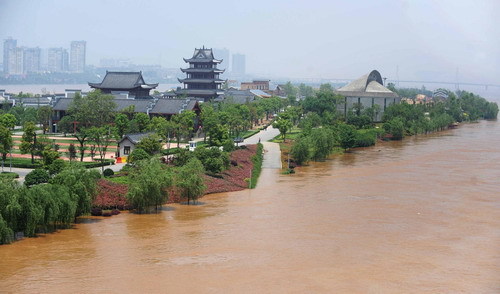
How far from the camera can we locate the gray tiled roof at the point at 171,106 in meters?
45.5

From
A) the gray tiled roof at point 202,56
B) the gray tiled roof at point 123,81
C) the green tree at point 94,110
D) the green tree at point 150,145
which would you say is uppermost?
the gray tiled roof at point 202,56

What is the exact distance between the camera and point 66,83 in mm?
172500

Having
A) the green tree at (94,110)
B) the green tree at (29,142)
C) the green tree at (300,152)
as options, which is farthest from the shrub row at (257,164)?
the green tree at (94,110)

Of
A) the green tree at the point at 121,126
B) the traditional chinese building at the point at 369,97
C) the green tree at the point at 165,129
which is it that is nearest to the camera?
the green tree at the point at 165,129

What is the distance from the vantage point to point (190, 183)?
80.5 feet

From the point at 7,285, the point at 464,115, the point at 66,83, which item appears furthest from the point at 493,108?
the point at 66,83

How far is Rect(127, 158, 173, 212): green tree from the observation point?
897 inches

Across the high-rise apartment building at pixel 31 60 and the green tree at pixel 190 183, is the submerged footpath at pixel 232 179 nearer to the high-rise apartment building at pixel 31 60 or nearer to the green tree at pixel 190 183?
the green tree at pixel 190 183

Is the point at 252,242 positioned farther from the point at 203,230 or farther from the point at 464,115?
the point at 464,115

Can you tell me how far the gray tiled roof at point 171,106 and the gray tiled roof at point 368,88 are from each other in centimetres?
2473

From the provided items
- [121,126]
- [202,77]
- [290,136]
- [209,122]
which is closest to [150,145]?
[121,126]

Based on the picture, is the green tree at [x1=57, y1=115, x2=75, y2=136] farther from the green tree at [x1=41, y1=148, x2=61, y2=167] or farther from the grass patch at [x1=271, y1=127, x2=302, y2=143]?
the green tree at [x1=41, y1=148, x2=61, y2=167]

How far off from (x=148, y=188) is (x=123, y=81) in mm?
32895

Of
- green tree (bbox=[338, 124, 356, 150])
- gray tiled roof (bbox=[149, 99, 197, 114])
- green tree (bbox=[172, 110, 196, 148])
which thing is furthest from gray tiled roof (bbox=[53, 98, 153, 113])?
green tree (bbox=[338, 124, 356, 150])
